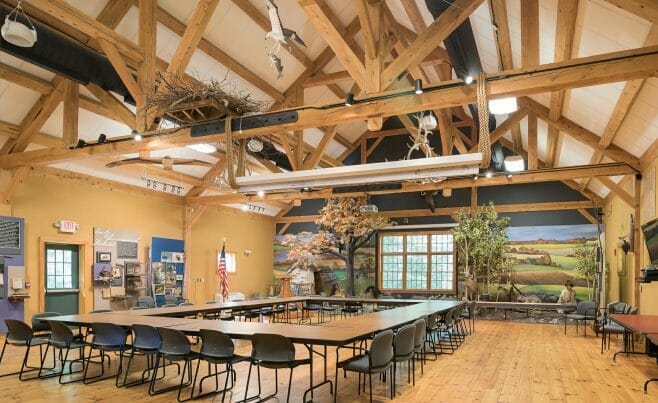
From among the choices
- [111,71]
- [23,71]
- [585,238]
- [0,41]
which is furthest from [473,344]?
[23,71]

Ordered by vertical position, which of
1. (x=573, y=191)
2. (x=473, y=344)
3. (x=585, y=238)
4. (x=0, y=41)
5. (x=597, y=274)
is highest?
(x=0, y=41)

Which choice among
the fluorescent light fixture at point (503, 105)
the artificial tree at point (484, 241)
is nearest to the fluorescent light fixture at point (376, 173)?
the fluorescent light fixture at point (503, 105)

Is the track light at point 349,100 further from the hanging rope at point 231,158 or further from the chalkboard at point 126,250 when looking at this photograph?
the chalkboard at point 126,250

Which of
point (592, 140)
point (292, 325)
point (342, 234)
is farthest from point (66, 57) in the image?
point (342, 234)

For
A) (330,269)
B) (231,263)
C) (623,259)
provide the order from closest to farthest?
1. (623,259)
2. (231,263)
3. (330,269)

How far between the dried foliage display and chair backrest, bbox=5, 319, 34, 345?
32.3ft

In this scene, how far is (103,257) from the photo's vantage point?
11.1 metres

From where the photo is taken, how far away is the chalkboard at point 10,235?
354 inches

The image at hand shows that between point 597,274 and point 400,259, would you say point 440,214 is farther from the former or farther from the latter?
point 597,274

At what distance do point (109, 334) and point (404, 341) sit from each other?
3443mm

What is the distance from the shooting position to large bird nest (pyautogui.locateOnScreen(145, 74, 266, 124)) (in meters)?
5.77

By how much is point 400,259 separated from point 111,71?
10.6 meters

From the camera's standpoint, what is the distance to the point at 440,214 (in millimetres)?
15078

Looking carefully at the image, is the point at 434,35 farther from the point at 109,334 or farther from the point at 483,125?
the point at 109,334
